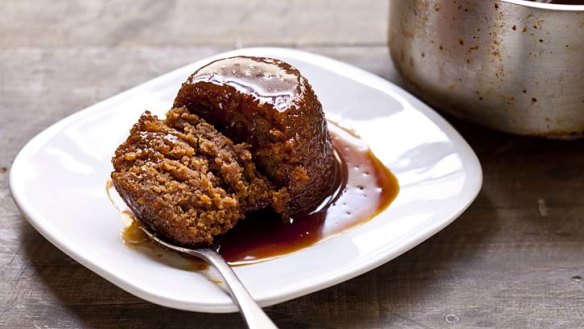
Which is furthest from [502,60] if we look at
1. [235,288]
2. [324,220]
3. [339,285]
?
[235,288]

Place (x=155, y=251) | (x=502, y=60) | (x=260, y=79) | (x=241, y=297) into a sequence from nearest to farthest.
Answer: (x=241, y=297) < (x=155, y=251) < (x=260, y=79) < (x=502, y=60)

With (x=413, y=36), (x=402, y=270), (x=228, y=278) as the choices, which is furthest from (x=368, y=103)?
(x=228, y=278)

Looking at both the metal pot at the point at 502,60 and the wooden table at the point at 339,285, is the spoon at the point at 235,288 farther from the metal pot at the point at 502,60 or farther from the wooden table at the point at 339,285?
the metal pot at the point at 502,60

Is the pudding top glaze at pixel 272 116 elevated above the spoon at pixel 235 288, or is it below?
above


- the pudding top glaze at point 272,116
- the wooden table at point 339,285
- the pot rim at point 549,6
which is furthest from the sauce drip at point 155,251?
the pot rim at point 549,6

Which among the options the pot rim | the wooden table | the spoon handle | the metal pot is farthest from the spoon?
the pot rim

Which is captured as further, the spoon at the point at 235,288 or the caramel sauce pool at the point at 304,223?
the caramel sauce pool at the point at 304,223

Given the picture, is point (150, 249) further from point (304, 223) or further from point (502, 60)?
point (502, 60)
